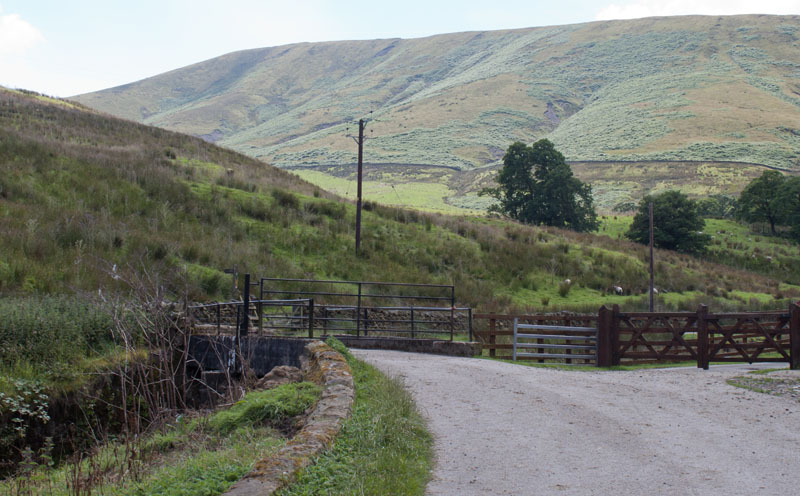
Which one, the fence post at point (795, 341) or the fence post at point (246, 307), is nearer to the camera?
the fence post at point (246, 307)

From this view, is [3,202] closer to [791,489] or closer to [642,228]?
[791,489]

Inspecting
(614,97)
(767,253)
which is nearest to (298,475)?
(767,253)

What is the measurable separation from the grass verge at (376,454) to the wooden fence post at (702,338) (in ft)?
33.1

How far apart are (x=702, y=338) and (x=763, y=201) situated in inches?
2123

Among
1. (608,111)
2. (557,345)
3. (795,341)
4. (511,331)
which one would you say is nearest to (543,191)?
(511,331)

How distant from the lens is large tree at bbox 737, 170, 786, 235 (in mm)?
61906

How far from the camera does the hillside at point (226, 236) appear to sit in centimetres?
2122

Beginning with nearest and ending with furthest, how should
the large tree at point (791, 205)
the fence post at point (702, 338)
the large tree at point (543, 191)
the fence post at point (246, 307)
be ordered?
1. the fence post at point (246, 307)
2. the fence post at point (702, 338)
3. the large tree at point (543, 191)
4. the large tree at point (791, 205)

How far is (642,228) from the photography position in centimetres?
5334

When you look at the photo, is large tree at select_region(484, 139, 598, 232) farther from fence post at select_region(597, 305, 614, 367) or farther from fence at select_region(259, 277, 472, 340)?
fence post at select_region(597, 305, 614, 367)

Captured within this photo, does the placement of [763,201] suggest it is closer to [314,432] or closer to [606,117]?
[314,432]

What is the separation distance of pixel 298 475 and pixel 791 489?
4643mm

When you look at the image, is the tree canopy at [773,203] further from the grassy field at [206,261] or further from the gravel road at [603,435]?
the gravel road at [603,435]

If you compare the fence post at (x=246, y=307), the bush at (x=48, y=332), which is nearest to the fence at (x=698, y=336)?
the fence post at (x=246, y=307)
